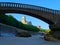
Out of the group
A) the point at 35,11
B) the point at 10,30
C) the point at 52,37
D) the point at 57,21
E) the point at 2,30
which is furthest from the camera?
the point at 10,30

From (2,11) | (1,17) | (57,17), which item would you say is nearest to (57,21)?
(57,17)

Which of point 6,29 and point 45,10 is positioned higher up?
point 45,10

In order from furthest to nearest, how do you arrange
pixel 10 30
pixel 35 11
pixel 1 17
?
pixel 1 17 < pixel 10 30 < pixel 35 11

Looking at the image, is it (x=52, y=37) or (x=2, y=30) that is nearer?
(x=52, y=37)

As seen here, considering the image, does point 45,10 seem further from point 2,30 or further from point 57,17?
point 2,30

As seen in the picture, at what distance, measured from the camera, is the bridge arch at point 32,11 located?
41.3 metres

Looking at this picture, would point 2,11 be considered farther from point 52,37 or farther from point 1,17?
point 1,17

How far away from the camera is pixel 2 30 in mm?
55312

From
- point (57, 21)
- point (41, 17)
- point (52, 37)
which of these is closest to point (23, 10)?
point (41, 17)

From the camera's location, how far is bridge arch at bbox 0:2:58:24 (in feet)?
136

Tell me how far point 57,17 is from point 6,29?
797 inches

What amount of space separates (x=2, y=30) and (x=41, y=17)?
15.2m

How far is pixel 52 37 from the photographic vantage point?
109 feet

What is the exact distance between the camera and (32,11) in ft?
139
